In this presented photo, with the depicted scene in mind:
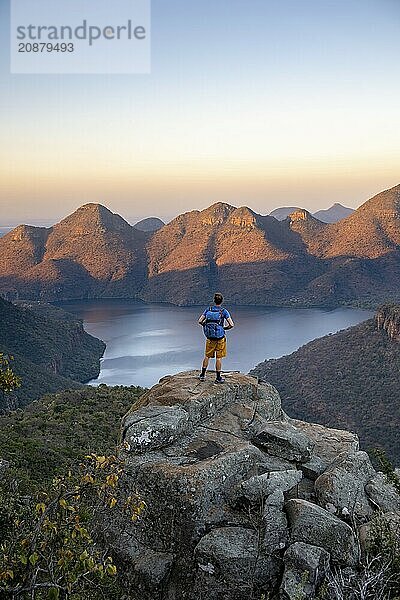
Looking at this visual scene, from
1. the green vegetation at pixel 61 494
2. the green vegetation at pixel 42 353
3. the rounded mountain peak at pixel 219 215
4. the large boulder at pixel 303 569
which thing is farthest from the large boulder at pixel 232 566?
the rounded mountain peak at pixel 219 215

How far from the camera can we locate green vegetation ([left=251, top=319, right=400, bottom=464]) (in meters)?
34.2

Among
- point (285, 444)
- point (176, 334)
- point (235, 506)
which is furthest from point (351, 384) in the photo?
point (176, 334)

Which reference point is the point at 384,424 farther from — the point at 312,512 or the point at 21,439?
the point at 312,512

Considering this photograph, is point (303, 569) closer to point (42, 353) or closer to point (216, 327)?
point (216, 327)

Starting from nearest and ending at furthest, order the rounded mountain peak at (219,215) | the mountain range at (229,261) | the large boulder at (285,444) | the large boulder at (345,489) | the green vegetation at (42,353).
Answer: the large boulder at (345,489) < the large boulder at (285,444) < the green vegetation at (42,353) < the mountain range at (229,261) < the rounded mountain peak at (219,215)

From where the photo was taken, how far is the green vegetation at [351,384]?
112 ft

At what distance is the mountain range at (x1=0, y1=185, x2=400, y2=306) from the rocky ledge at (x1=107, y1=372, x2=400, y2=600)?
137m

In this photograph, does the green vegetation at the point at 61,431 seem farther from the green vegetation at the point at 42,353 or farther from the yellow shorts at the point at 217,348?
the green vegetation at the point at 42,353

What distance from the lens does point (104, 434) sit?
20422 millimetres

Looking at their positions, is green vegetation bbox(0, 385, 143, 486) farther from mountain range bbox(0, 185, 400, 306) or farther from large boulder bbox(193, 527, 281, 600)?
mountain range bbox(0, 185, 400, 306)

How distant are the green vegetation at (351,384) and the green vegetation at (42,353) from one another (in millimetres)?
21539

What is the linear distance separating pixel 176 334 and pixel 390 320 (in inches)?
2931

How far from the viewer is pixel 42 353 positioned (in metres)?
62.9

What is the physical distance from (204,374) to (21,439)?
10424mm
